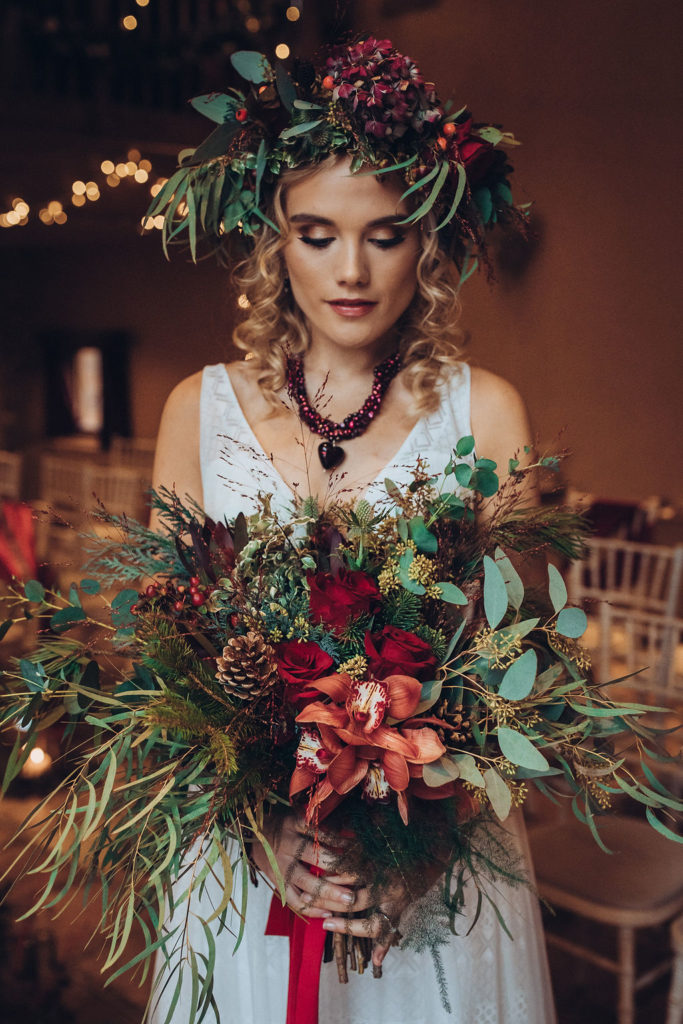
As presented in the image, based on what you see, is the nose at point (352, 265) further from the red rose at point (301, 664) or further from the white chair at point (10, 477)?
the white chair at point (10, 477)

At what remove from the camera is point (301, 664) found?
2.90 feet

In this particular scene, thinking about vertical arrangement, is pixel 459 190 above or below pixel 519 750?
above

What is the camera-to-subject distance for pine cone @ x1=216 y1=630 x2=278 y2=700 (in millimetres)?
847

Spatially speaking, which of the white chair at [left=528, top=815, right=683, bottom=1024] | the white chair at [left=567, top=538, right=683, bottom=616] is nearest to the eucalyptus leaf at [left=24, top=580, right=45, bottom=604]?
the white chair at [left=528, top=815, right=683, bottom=1024]

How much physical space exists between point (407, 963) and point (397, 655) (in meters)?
0.54

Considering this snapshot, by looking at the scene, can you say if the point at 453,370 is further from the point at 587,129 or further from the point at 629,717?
the point at 587,129

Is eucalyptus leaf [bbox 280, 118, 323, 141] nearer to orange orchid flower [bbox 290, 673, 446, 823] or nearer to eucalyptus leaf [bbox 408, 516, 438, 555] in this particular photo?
eucalyptus leaf [bbox 408, 516, 438, 555]

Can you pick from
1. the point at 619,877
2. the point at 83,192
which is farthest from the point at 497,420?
the point at 83,192

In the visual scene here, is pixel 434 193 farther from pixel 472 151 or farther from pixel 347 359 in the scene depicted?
pixel 347 359

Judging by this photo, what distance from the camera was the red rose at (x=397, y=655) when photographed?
2.85 ft

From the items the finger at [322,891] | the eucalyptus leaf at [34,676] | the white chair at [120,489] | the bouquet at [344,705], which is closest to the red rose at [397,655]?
the bouquet at [344,705]

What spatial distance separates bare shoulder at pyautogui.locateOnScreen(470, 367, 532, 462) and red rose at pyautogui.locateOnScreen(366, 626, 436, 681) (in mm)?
482

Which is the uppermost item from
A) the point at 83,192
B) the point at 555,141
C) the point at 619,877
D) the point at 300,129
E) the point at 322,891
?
the point at 83,192

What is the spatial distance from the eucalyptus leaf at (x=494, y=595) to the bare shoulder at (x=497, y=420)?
48cm
